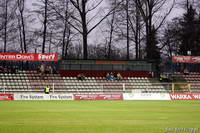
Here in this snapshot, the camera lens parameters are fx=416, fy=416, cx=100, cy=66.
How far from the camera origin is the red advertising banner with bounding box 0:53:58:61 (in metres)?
54.8

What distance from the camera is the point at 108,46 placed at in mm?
76812

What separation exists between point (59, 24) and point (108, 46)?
546 inches

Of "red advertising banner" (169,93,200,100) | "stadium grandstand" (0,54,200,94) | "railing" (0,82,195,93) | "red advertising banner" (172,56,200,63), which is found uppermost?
"red advertising banner" (172,56,200,63)

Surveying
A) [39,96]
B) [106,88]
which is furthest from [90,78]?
[39,96]

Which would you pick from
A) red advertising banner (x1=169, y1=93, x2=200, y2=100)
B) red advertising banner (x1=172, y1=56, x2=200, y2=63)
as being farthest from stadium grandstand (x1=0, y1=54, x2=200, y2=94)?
red advertising banner (x1=172, y1=56, x2=200, y2=63)

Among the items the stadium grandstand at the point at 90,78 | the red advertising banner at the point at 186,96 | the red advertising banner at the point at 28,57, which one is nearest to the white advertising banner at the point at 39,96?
the stadium grandstand at the point at 90,78

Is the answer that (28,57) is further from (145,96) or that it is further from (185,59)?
(185,59)

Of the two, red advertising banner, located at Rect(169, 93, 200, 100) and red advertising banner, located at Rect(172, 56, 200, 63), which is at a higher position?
red advertising banner, located at Rect(172, 56, 200, 63)

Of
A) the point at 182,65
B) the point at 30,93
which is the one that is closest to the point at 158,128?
the point at 30,93

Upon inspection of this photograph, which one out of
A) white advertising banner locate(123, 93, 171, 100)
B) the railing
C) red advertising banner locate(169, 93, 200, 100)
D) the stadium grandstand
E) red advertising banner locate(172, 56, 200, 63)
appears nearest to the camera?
white advertising banner locate(123, 93, 171, 100)

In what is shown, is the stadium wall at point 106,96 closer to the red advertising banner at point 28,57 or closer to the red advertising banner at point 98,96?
the red advertising banner at point 98,96

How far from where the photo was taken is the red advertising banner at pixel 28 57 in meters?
54.8

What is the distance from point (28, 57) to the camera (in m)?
55.8

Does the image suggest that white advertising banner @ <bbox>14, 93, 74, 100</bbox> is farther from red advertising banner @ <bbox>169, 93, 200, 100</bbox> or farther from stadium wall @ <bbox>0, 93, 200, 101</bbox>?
red advertising banner @ <bbox>169, 93, 200, 100</bbox>
